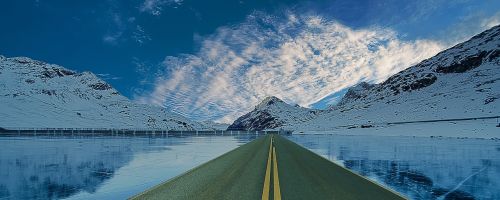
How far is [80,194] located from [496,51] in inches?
9255

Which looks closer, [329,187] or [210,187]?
[210,187]

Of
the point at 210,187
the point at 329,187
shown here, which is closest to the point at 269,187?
the point at 210,187

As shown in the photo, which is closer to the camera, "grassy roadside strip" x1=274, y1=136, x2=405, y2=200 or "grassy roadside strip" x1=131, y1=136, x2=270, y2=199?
"grassy roadside strip" x1=131, y1=136, x2=270, y2=199

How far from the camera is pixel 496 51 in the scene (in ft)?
652

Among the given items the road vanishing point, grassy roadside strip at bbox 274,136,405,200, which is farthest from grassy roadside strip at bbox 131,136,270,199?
grassy roadside strip at bbox 274,136,405,200

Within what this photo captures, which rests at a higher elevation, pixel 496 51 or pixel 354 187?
pixel 496 51

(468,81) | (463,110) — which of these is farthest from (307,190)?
(468,81)

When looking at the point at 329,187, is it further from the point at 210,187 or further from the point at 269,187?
the point at 210,187

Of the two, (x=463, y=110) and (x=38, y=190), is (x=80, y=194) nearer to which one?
(x=38, y=190)

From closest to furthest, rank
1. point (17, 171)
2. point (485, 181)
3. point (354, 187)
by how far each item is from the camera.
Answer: point (354, 187) → point (485, 181) → point (17, 171)

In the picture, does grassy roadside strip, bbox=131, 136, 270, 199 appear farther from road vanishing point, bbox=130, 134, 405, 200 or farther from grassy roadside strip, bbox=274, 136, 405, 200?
grassy roadside strip, bbox=274, 136, 405, 200

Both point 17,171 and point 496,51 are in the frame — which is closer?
point 17,171

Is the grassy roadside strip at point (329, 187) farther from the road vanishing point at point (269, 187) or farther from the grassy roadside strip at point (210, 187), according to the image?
the grassy roadside strip at point (210, 187)

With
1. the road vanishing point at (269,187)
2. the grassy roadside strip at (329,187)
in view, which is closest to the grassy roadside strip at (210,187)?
the road vanishing point at (269,187)
